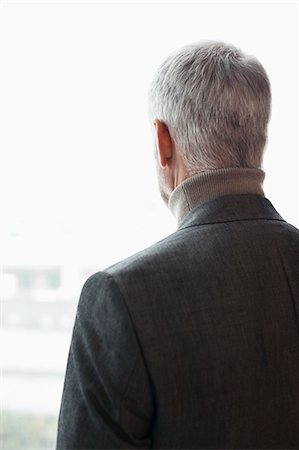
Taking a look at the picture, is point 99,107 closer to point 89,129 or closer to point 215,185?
point 89,129

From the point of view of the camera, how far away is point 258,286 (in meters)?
1.08

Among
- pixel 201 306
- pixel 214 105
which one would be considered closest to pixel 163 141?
pixel 214 105

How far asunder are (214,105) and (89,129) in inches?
37.7

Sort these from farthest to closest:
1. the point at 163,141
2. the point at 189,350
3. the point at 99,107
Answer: the point at 99,107 → the point at 163,141 → the point at 189,350

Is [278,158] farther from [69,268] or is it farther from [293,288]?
[293,288]

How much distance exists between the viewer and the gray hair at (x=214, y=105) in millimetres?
1068

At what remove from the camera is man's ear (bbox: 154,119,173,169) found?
1126 millimetres

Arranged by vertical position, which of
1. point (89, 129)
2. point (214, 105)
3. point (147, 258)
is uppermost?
point (89, 129)

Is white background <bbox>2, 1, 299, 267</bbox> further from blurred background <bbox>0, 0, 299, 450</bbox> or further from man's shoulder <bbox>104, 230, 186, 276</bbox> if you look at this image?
man's shoulder <bbox>104, 230, 186, 276</bbox>

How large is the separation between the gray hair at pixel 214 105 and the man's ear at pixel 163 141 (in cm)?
1

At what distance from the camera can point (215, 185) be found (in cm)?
109

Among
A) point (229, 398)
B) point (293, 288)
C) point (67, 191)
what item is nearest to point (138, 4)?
point (67, 191)

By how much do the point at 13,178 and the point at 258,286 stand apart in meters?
1.09

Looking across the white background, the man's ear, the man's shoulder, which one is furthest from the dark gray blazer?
the white background
